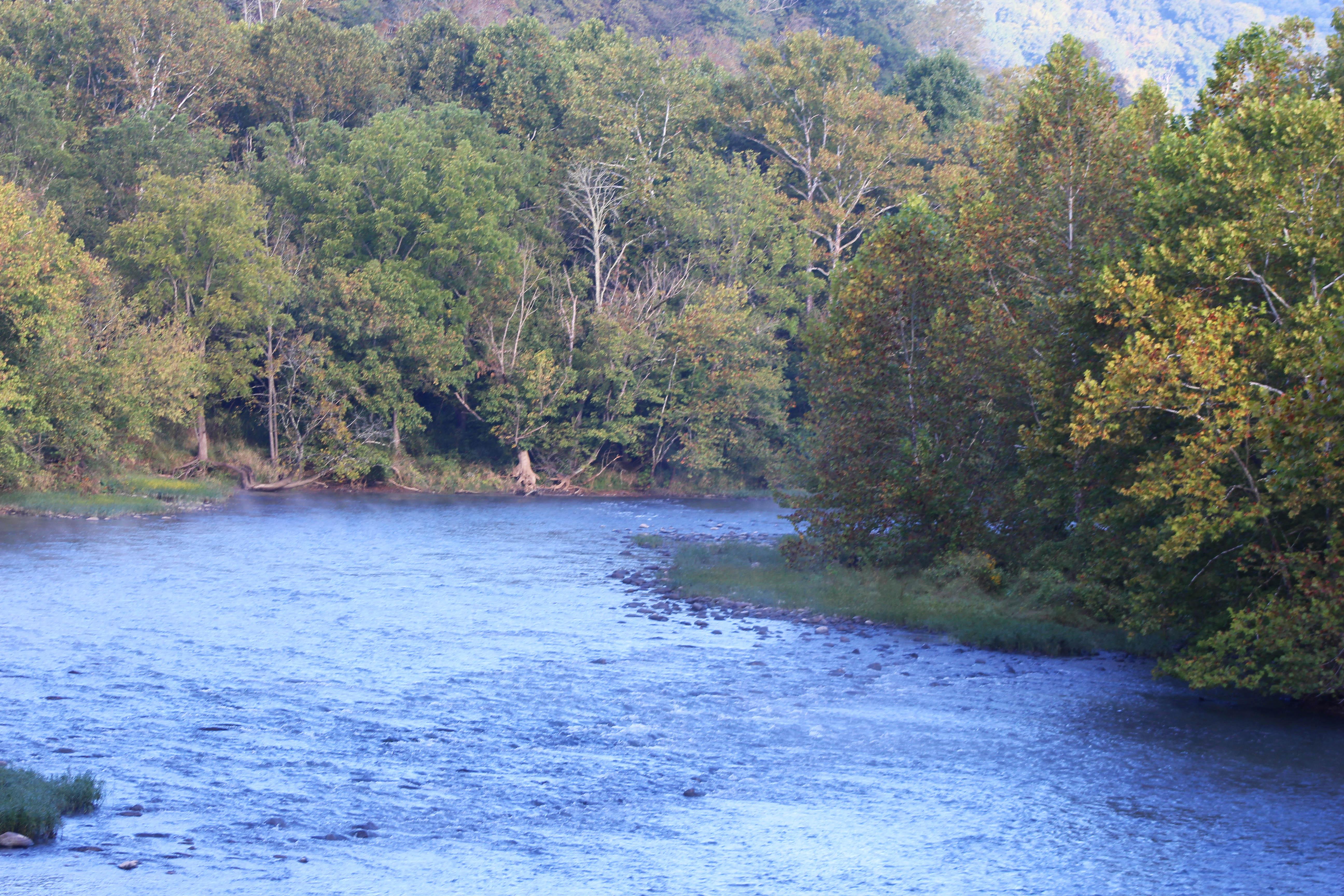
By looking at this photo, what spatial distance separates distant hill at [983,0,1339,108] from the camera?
6850 inches

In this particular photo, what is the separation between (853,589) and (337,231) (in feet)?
126

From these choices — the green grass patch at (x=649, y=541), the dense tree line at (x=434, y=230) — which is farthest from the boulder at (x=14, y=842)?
the dense tree line at (x=434, y=230)

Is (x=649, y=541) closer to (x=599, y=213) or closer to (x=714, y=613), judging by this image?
(x=714, y=613)

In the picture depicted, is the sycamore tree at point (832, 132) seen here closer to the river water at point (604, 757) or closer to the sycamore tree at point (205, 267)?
the sycamore tree at point (205, 267)

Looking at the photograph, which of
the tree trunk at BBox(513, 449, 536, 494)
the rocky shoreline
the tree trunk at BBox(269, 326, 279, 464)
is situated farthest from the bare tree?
the rocky shoreline

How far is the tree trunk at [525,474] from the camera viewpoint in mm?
62125

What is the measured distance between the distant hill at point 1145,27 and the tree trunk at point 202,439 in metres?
133

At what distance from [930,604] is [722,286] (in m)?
37.0

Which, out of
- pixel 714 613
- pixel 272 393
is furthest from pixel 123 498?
pixel 714 613

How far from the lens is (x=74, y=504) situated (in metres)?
45.8

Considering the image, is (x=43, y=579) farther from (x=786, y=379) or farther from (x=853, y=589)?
(x=786, y=379)

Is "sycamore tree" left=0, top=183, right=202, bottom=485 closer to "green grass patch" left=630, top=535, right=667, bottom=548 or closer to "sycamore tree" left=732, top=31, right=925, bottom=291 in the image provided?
"green grass patch" left=630, top=535, right=667, bottom=548

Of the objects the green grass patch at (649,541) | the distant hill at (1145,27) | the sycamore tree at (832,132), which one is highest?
the distant hill at (1145,27)

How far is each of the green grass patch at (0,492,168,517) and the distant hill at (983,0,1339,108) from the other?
14204 cm
